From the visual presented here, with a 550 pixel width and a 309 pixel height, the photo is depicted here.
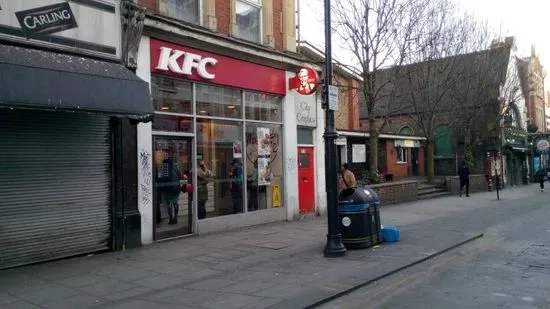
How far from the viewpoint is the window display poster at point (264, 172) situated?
13453mm

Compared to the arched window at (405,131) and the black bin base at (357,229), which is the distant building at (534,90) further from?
the black bin base at (357,229)

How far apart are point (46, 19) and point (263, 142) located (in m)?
6.67

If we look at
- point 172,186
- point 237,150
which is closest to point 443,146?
point 237,150

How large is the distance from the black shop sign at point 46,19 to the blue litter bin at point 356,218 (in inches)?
233

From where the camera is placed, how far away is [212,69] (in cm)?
1178

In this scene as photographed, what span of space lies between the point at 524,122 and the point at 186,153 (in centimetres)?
4155

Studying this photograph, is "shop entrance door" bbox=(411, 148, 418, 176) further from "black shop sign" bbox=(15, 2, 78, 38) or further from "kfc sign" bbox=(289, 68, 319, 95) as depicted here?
"black shop sign" bbox=(15, 2, 78, 38)

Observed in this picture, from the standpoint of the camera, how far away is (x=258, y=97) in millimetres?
13461

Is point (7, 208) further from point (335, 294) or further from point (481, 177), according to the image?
point (481, 177)

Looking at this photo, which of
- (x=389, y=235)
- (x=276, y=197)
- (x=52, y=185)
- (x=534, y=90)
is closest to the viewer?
(x=52, y=185)

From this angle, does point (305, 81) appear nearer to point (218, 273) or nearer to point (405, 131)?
point (218, 273)

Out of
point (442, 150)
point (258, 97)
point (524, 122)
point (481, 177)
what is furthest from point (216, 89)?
point (524, 122)

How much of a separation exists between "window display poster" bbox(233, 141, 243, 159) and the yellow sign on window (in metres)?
1.68

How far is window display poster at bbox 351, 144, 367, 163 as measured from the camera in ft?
79.5
